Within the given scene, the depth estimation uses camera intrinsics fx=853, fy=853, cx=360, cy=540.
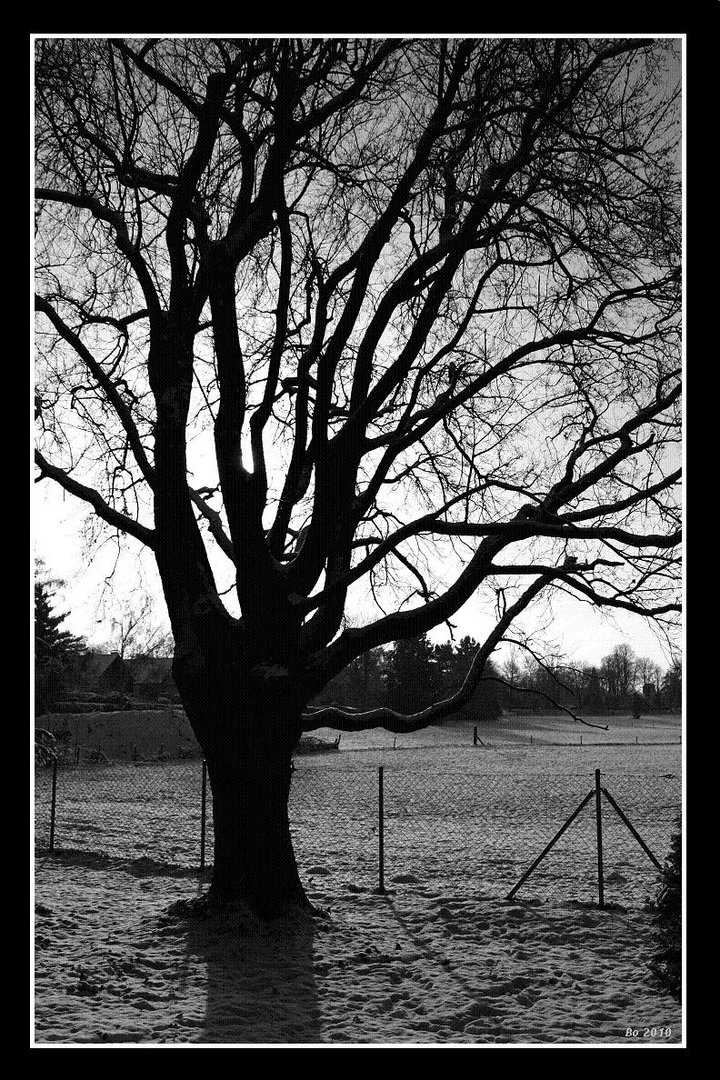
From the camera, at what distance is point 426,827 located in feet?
54.5

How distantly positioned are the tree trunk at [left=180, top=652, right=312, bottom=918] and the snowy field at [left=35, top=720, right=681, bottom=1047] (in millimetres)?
395

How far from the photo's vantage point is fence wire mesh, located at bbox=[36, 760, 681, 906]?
11.7 meters

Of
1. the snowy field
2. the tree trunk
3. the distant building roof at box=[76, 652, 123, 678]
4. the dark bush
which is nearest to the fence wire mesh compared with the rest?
the snowy field

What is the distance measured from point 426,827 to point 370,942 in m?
8.75

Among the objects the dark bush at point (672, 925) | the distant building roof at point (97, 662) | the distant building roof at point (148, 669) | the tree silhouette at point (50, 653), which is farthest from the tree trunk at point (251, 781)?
the distant building roof at point (148, 669)

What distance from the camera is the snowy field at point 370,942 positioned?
5.93 m

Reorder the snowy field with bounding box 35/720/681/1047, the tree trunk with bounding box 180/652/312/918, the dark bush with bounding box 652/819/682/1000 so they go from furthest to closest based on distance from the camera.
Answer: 1. the tree trunk with bounding box 180/652/312/918
2. the snowy field with bounding box 35/720/681/1047
3. the dark bush with bounding box 652/819/682/1000

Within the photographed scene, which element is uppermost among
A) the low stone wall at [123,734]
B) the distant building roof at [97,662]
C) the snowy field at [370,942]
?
the snowy field at [370,942]

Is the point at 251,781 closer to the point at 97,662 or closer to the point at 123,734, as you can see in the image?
the point at 123,734

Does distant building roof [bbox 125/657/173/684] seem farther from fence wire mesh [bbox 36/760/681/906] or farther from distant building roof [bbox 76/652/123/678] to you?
fence wire mesh [bbox 36/760/681/906]

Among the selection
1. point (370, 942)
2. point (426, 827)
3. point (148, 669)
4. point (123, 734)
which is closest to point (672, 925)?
point (370, 942)

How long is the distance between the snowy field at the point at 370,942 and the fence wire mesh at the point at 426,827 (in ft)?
0.25

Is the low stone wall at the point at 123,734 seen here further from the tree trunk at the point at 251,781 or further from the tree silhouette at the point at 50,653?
the tree trunk at the point at 251,781
